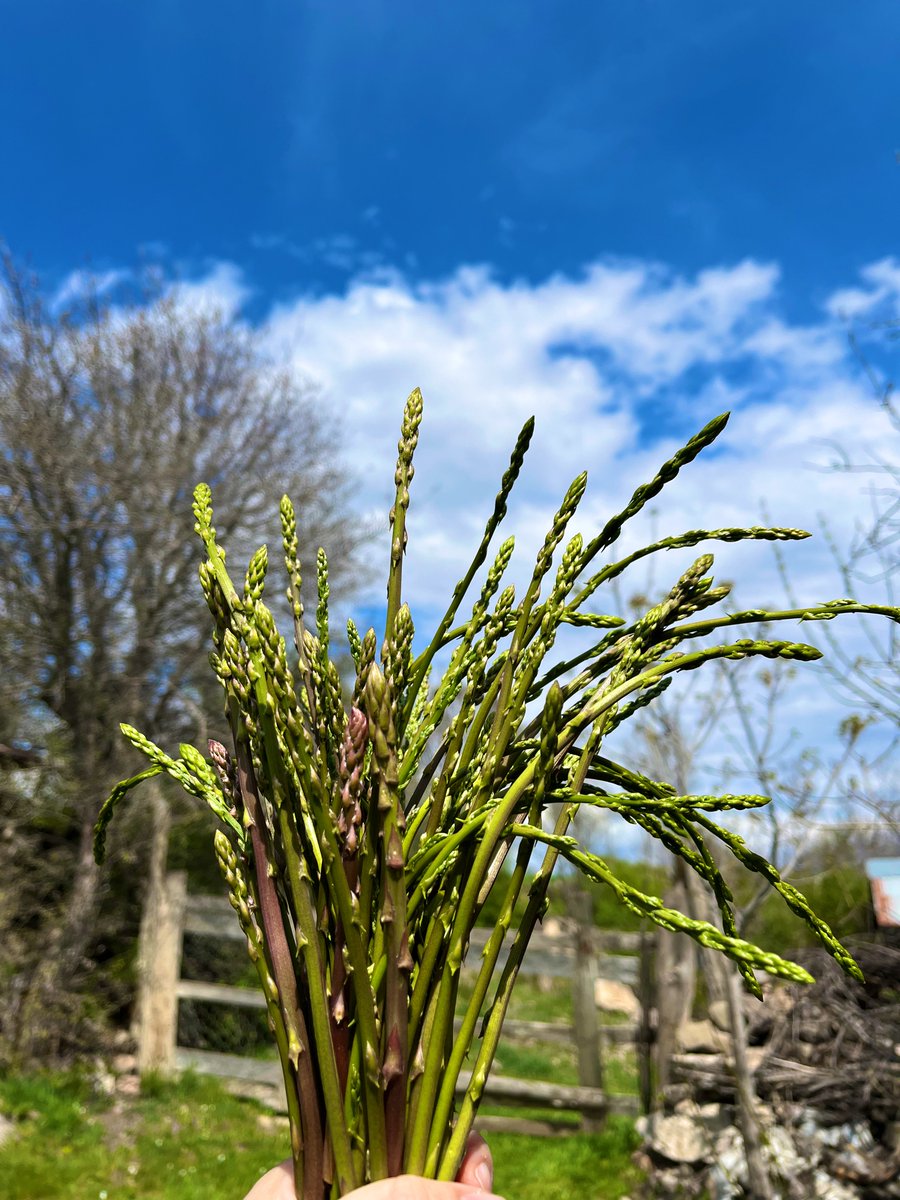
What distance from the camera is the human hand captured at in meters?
0.87

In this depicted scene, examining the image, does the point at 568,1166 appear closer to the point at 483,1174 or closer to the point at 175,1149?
the point at 175,1149

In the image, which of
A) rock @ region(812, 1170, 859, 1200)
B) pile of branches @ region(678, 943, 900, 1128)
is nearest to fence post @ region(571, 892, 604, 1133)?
pile of branches @ region(678, 943, 900, 1128)

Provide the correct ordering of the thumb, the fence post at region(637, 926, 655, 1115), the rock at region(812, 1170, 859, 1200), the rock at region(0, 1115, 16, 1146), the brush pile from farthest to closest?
the fence post at region(637, 926, 655, 1115) → the rock at region(0, 1115, 16, 1146) → the brush pile → the rock at region(812, 1170, 859, 1200) → the thumb

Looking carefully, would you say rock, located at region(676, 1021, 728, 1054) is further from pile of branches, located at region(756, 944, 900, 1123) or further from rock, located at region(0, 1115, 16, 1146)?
rock, located at region(0, 1115, 16, 1146)

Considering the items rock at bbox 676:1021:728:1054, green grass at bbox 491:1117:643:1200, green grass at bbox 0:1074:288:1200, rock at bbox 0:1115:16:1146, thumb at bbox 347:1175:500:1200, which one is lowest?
green grass at bbox 491:1117:643:1200

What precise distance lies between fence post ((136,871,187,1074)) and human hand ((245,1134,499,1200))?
310 inches

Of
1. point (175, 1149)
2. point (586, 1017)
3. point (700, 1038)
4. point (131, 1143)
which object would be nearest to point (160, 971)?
point (131, 1143)

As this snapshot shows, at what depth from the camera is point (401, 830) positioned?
2.99ft

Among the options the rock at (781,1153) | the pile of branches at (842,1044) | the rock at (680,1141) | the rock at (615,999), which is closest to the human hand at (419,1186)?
the rock at (781,1153)

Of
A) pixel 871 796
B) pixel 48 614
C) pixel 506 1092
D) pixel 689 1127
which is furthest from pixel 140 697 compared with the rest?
pixel 871 796

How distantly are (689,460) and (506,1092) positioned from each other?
7.17 metres

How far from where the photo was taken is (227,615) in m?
1.02

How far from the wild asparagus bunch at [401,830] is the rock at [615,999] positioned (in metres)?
11.6

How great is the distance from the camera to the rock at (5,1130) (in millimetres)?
5812
